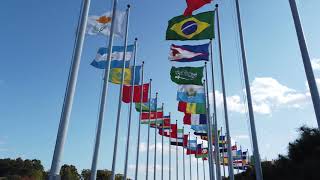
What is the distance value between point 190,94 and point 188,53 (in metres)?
6.03

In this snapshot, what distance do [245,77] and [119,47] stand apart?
392 inches

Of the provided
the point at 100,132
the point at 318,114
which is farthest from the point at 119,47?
the point at 318,114

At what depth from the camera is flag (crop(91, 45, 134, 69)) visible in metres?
22.8

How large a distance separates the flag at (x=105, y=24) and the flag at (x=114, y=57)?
136 inches

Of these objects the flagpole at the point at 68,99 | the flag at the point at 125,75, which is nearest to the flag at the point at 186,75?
the flag at the point at 125,75

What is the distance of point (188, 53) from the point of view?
73.9ft

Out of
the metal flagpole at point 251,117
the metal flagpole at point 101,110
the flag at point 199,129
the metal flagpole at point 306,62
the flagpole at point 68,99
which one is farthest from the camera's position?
the flag at point 199,129

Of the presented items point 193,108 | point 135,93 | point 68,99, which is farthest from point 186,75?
point 68,99

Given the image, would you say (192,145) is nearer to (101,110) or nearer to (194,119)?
(194,119)

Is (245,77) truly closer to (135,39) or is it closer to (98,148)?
(98,148)

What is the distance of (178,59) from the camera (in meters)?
22.3

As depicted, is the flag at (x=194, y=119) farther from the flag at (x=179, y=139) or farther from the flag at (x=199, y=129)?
the flag at (x=179, y=139)

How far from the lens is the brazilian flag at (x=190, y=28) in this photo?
771 inches

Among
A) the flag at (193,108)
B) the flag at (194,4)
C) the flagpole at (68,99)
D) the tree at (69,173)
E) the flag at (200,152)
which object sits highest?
the tree at (69,173)
